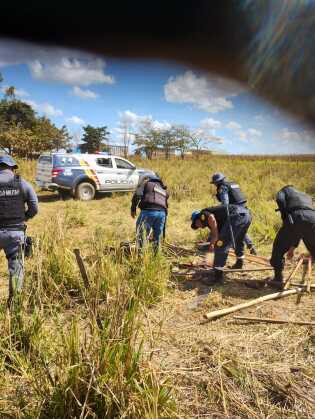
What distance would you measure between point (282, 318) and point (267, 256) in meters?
2.86

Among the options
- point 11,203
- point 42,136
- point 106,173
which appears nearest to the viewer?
point 11,203

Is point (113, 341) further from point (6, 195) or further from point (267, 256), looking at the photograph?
point (267, 256)

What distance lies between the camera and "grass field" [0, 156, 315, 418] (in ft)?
5.89

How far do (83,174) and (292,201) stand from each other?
9.21 meters

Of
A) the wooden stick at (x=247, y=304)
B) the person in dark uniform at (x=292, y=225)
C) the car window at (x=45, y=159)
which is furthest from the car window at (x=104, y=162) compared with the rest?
the wooden stick at (x=247, y=304)

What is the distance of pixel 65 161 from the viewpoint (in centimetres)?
1197

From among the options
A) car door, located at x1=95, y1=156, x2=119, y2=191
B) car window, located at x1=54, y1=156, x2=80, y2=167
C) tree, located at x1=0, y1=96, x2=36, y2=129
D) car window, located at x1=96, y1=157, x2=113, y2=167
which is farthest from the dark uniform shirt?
tree, located at x1=0, y1=96, x2=36, y2=129

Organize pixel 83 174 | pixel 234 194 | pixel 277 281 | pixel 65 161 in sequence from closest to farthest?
pixel 277 281 → pixel 234 194 → pixel 65 161 → pixel 83 174

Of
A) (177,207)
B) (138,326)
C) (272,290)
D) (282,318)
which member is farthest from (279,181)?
(138,326)

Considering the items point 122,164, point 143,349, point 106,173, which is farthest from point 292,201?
point 122,164

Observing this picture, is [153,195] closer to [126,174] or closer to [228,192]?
[228,192]

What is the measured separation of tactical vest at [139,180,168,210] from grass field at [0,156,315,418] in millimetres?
1309

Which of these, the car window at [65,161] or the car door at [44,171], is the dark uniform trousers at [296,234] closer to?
the car window at [65,161]

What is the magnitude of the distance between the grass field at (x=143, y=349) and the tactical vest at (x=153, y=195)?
1.31 m
